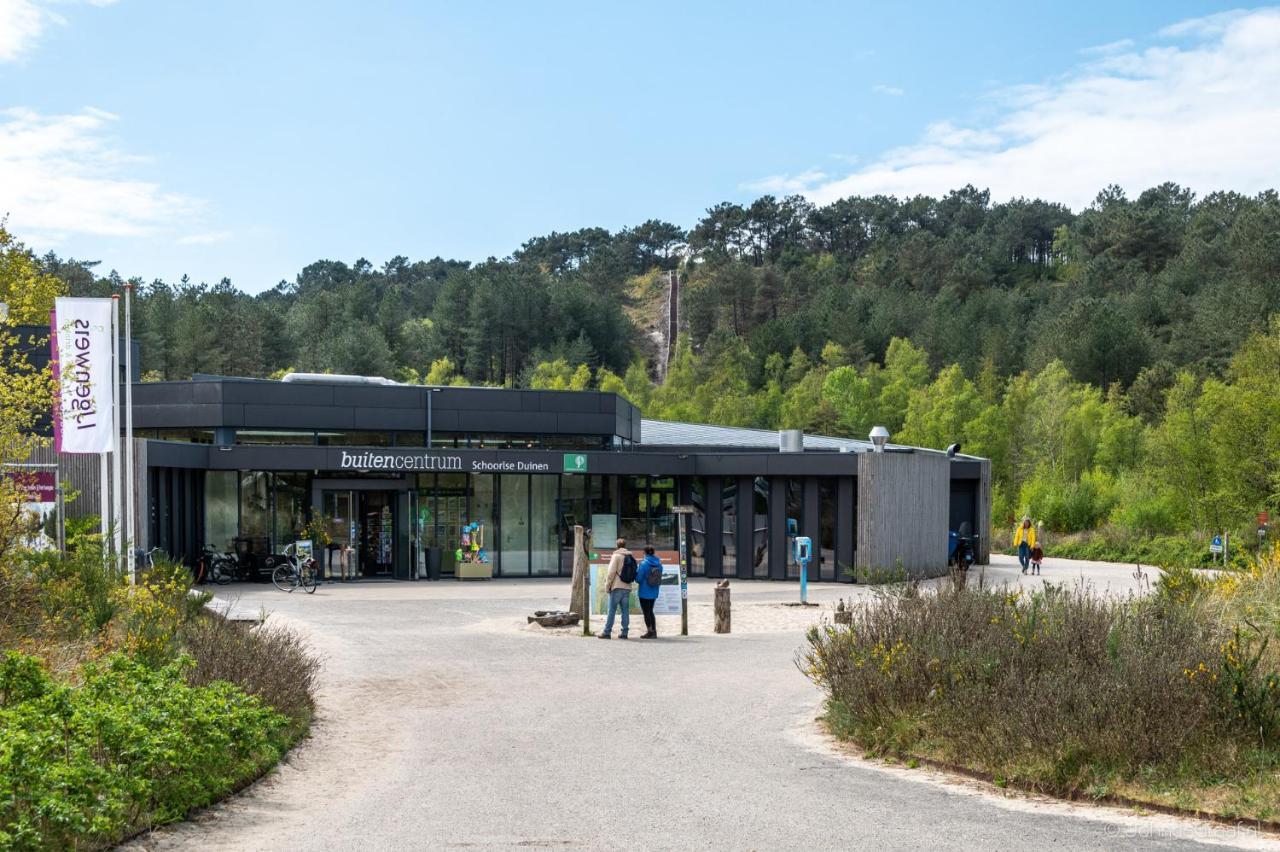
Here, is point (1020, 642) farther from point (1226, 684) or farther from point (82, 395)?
point (82, 395)

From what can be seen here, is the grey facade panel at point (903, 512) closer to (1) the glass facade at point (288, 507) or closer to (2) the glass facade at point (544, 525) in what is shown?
(2) the glass facade at point (544, 525)

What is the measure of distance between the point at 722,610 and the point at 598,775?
10014mm

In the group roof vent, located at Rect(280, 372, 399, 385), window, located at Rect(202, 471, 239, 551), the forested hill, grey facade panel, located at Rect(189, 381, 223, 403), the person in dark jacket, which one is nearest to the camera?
the person in dark jacket

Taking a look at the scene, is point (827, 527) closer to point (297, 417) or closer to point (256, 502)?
point (297, 417)

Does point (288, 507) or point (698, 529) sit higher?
point (288, 507)

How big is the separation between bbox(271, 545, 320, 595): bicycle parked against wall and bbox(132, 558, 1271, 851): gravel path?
33.6 feet

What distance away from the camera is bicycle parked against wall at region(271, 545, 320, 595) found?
2677 centimetres

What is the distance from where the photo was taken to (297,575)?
26.8m

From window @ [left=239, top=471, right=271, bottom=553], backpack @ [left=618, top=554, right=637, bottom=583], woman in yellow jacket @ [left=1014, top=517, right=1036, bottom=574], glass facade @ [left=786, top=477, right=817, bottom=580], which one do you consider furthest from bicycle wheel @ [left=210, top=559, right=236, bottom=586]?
woman in yellow jacket @ [left=1014, top=517, right=1036, bottom=574]

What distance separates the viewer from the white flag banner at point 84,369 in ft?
62.9

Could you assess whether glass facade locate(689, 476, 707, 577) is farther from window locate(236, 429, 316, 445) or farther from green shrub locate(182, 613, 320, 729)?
green shrub locate(182, 613, 320, 729)

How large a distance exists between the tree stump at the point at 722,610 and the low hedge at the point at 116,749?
1025 centimetres

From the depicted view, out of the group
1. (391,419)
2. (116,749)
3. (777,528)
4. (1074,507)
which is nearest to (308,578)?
(391,419)

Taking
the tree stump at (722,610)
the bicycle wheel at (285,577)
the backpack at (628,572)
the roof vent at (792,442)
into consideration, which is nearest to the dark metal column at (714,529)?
the roof vent at (792,442)
